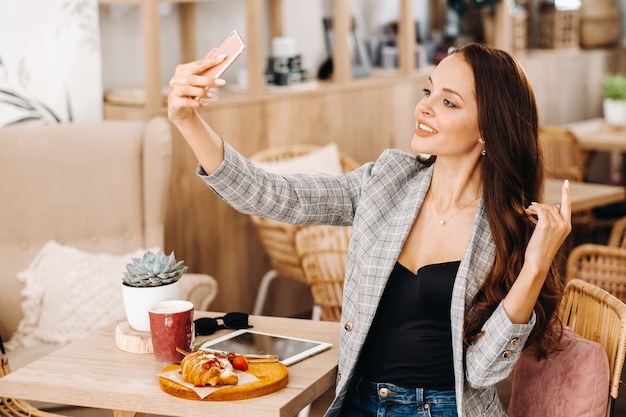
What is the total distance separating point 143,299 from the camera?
6.75 feet

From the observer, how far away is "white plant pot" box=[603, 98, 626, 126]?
17.7 ft

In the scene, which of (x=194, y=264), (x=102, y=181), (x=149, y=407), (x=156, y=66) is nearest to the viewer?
(x=149, y=407)

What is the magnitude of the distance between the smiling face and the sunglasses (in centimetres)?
54

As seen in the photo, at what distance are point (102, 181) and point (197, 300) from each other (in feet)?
2.00

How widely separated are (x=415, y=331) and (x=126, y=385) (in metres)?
0.58

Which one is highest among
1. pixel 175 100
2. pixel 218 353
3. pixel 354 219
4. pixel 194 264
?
pixel 175 100

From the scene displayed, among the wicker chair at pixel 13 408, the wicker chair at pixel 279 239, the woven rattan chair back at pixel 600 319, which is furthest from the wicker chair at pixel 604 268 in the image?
the wicker chair at pixel 13 408

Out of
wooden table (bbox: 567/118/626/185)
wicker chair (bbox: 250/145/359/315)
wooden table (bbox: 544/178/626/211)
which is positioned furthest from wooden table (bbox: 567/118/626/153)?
wicker chair (bbox: 250/145/359/315)

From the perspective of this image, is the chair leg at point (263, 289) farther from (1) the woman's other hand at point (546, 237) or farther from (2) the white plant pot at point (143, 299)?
(1) the woman's other hand at point (546, 237)

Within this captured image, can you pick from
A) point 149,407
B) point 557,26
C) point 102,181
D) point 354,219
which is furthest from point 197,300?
point 557,26

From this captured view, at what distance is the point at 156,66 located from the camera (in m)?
3.71

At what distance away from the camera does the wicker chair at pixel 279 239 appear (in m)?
3.62

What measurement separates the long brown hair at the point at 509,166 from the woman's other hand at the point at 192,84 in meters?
0.54

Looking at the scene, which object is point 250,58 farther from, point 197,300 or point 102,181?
point 197,300
